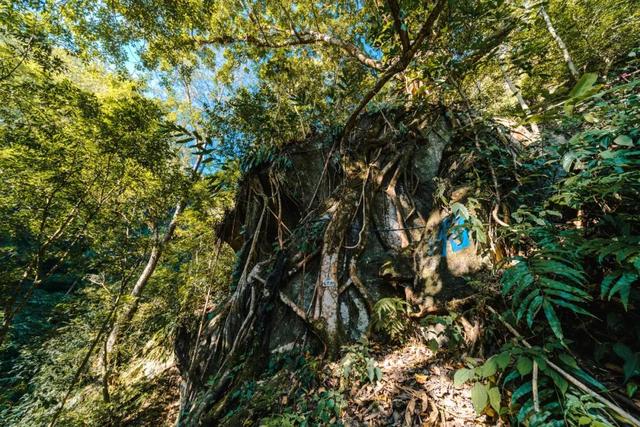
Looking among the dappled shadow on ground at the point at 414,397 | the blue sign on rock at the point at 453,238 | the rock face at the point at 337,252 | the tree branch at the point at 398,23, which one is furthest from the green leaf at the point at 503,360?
the tree branch at the point at 398,23

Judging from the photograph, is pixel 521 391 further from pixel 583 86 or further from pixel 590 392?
pixel 583 86

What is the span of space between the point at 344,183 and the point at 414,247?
1.37 metres

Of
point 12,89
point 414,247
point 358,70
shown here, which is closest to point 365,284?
point 414,247

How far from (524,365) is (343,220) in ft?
7.32

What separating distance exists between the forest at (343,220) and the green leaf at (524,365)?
3 cm

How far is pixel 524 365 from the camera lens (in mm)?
1235

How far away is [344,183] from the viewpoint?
144 inches

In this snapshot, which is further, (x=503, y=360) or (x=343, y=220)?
(x=343, y=220)

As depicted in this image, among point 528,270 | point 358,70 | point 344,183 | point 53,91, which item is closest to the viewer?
point 528,270

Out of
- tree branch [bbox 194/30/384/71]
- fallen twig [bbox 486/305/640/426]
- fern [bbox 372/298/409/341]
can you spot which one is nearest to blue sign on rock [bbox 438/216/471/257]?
fern [bbox 372/298/409/341]

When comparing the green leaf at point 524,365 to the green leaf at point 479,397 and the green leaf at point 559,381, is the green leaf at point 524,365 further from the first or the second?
the green leaf at point 479,397

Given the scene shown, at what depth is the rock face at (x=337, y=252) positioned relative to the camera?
2.50m

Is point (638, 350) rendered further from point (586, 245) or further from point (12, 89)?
point (12, 89)

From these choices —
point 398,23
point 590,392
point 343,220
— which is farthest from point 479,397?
point 398,23
